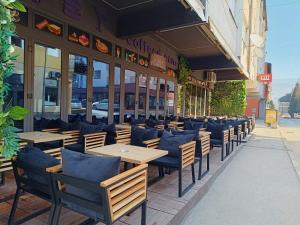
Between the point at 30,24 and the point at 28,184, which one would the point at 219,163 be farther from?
the point at 30,24

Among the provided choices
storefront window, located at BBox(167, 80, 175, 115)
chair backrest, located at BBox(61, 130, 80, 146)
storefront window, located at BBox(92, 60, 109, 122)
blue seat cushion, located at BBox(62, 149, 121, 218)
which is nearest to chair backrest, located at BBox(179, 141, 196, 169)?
blue seat cushion, located at BBox(62, 149, 121, 218)

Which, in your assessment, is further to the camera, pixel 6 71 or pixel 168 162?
pixel 168 162

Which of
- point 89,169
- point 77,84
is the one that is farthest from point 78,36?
point 89,169

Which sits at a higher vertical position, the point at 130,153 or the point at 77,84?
the point at 77,84

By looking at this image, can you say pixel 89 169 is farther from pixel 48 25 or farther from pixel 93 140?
pixel 48 25

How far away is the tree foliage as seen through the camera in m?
16.2

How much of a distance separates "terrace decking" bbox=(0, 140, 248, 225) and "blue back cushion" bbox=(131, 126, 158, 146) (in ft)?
1.95

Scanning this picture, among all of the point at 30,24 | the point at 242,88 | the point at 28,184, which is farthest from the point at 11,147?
the point at 242,88

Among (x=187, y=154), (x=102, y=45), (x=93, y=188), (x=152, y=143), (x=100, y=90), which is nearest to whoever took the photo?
(x=93, y=188)

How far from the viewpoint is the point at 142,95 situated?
27.9 ft

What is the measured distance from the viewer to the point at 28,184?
2268 mm

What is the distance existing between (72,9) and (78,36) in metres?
0.58

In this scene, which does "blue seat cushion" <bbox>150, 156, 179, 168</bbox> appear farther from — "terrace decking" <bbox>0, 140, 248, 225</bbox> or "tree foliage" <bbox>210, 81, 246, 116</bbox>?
"tree foliage" <bbox>210, 81, 246, 116</bbox>

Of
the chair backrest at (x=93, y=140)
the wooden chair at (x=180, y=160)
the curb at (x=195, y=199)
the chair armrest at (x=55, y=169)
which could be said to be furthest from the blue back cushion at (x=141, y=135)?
the chair armrest at (x=55, y=169)
